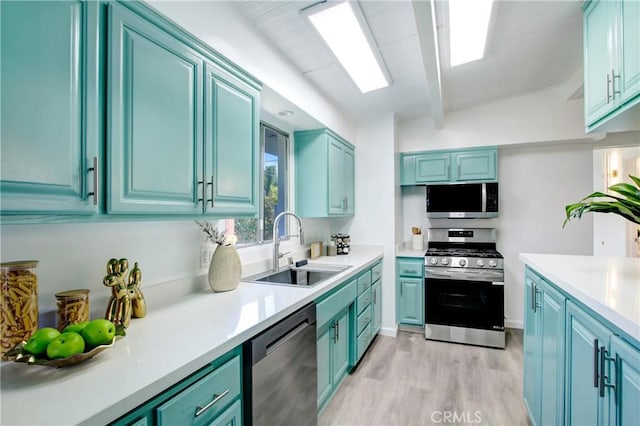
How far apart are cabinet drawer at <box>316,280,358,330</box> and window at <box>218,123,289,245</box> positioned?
0.79m

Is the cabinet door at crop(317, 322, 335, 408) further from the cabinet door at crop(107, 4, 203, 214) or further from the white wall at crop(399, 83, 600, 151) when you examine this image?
the white wall at crop(399, 83, 600, 151)

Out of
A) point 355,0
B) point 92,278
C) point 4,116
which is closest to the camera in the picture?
point 4,116

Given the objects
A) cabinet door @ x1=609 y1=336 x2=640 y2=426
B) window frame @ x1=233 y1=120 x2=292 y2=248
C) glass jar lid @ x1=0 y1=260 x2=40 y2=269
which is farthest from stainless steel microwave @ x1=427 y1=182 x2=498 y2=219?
glass jar lid @ x1=0 y1=260 x2=40 y2=269

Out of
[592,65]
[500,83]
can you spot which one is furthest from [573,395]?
[500,83]

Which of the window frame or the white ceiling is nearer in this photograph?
the white ceiling

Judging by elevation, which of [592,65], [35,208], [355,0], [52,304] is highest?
[355,0]

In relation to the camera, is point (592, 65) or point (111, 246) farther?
point (592, 65)

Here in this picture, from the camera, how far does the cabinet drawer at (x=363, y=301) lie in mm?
2590

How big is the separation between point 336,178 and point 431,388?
201 cm

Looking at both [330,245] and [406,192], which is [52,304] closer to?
[330,245]

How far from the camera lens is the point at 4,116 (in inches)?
29.8

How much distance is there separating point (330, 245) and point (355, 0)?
2.23 m

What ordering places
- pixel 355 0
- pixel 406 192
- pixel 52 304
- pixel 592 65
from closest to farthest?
pixel 52 304
pixel 355 0
pixel 592 65
pixel 406 192

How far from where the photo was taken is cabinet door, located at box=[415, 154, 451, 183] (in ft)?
12.0
